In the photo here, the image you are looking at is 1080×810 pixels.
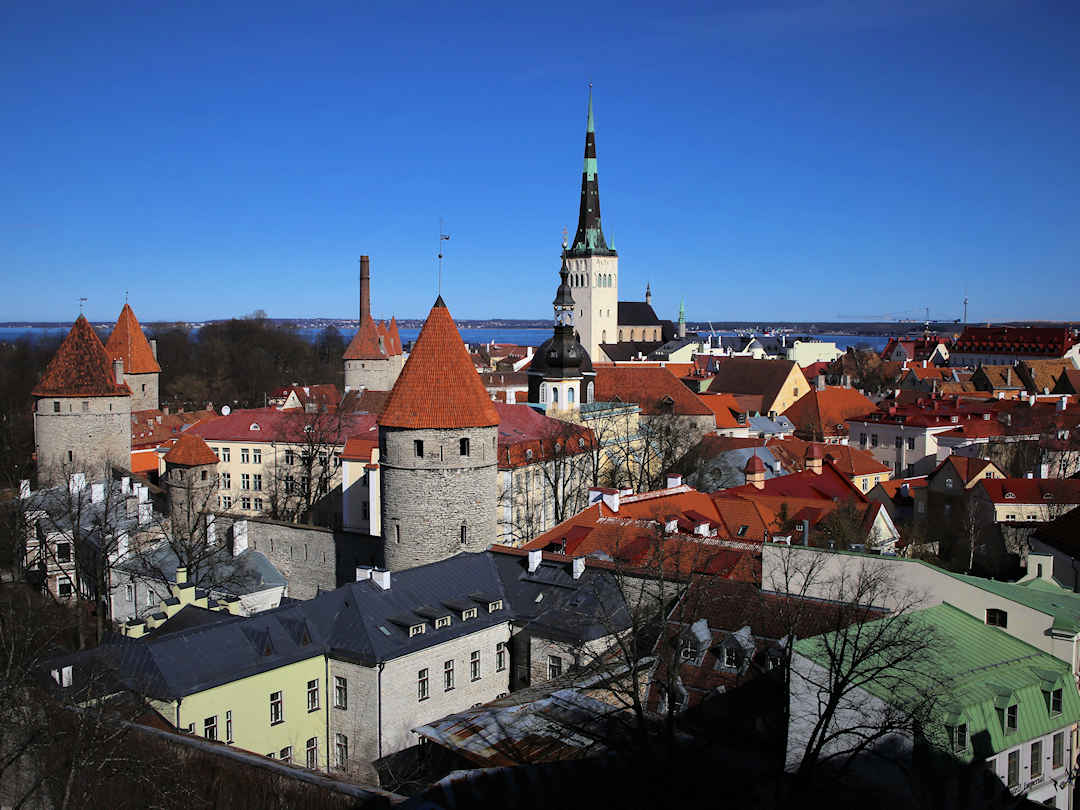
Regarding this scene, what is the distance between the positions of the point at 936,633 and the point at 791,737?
3.07 metres

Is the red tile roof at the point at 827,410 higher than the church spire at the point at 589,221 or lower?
lower

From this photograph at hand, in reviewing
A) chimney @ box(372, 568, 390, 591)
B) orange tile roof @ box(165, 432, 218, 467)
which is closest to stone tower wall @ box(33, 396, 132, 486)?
orange tile roof @ box(165, 432, 218, 467)

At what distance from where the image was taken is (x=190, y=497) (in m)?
35.6

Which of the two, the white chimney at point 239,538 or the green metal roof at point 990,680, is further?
the white chimney at point 239,538

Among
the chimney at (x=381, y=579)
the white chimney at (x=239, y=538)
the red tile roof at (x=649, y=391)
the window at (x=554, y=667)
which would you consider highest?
the red tile roof at (x=649, y=391)

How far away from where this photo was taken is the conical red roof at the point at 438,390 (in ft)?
82.6

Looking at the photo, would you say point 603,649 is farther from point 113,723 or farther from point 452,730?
point 113,723

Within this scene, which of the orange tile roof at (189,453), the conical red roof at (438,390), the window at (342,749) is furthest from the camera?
the orange tile roof at (189,453)

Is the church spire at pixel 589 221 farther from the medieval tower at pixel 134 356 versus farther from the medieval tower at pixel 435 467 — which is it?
the medieval tower at pixel 435 467

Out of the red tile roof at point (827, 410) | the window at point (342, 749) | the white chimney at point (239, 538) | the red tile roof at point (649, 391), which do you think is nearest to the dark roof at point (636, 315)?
the red tile roof at point (827, 410)

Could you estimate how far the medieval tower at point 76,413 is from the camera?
4056 centimetres

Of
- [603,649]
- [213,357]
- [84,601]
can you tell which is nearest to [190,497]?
[84,601]

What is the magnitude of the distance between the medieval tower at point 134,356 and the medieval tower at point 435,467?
34481 mm

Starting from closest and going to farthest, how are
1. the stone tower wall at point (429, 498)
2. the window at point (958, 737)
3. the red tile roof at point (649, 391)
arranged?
the window at point (958, 737) < the stone tower wall at point (429, 498) < the red tile roof at point (649, 391)
